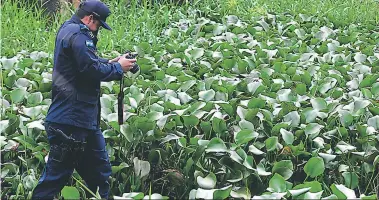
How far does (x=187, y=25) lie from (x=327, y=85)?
2.95 metres

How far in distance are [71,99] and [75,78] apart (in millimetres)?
122

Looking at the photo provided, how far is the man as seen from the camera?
3.49m

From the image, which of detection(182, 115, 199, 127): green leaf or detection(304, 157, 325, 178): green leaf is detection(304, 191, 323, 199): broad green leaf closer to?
detection(304, 157, 325, 178): green leaf

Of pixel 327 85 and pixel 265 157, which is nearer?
pixel 265 157

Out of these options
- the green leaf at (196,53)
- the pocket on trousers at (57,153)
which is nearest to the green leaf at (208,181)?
the pocket on trousers at (57,153)

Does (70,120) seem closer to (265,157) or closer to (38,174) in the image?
(38,174)

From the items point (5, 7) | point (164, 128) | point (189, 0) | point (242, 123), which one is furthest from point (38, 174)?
point (189, 0)

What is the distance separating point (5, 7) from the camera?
7000mm

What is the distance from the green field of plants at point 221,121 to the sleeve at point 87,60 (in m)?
0.52

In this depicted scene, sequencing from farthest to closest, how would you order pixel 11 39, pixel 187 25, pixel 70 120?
pixel 187 25 < pixel 11 39 < pixel 70 120

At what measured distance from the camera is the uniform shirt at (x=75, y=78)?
11.4 ft

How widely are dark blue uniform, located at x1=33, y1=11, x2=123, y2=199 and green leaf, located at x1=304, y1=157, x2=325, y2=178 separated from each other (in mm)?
1204

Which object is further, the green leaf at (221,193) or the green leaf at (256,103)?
the green leaf at (256,103)

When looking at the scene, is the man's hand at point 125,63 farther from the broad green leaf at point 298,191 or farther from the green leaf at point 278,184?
the broad green leaf at point 298,191
